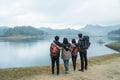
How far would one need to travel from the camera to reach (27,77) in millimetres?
13930

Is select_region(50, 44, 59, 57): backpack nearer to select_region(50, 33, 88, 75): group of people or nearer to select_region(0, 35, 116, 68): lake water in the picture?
select_region(50, 33, 88, 75): group of people

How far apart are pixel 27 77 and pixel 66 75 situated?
2480mm

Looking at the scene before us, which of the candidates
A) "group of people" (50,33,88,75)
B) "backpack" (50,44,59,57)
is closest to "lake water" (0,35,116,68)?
"group of people" (50,33,88,75)

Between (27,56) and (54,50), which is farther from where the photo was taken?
(27,56)

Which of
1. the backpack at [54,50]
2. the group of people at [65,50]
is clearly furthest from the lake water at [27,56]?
the backpack at [54,50]

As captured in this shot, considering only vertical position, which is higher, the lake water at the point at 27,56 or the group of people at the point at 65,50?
the group of people at the point at 65,50

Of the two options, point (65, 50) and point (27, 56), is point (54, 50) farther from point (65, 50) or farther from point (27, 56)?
point (27, 56)

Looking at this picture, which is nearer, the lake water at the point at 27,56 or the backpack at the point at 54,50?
the backpack at the point at 54,50

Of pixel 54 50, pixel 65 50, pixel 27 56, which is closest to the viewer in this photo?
pixel 54 50

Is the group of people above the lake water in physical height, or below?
above

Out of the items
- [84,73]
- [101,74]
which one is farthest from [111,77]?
[84,73]

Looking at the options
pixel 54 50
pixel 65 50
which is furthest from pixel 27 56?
pixel 54 50

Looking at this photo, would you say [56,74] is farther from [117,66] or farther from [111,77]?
[117,66]

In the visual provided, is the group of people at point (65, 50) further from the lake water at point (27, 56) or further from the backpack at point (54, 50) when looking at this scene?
the lake water at point (27, 56)
